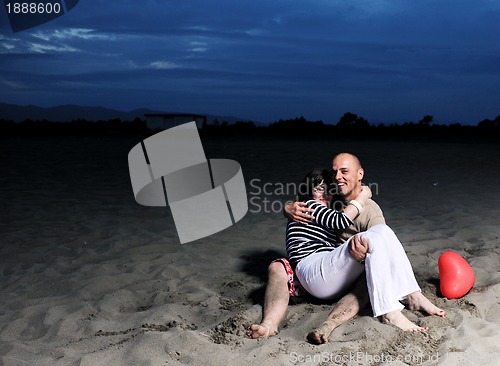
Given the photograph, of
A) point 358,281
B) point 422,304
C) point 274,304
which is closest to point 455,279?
point 422,304

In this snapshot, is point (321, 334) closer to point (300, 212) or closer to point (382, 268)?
point (382, 268)

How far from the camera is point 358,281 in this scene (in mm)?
3193

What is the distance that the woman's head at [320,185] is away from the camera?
3.41 meters

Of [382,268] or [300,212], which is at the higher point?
[300,212]

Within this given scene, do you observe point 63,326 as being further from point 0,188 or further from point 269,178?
point 269,178

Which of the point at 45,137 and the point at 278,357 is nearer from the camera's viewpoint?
the point at 278,357

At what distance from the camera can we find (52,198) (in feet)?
24.5

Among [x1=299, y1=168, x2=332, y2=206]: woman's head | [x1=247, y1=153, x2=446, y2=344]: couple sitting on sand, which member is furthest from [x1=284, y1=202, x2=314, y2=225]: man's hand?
[x1=299, y1=168, x2=332, y2=206]: woman's head

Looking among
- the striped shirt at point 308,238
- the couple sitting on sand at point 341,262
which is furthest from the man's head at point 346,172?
the striped shirt at point 308,238

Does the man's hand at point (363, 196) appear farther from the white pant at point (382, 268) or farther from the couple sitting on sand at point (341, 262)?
the white pant at point (382, 268)

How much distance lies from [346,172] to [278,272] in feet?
2.47

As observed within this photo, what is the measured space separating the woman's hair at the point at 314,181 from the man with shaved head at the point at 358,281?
0.18ft

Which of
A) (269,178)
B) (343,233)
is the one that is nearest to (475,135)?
(269,178)

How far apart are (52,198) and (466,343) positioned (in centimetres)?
610
